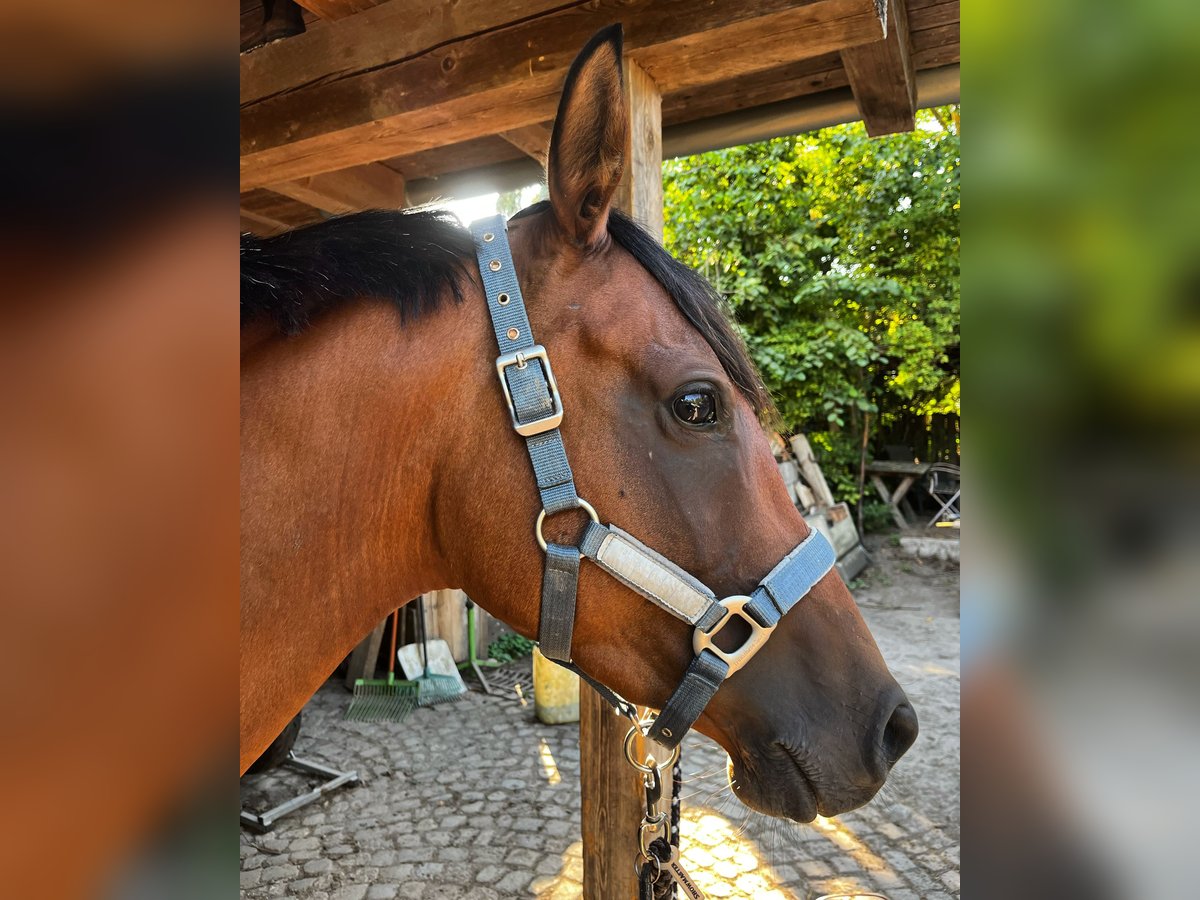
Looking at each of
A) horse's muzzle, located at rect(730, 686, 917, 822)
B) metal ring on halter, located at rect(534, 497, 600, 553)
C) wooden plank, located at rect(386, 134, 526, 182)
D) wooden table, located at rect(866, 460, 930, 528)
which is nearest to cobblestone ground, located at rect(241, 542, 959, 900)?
horse's muzzle, located at rect(730, 686, 917, 822)

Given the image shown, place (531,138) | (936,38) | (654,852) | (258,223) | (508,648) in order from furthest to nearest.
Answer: (508,648), (258,223), (531,138), (936,38), (654,852)

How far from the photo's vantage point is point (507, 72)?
6.23 feet

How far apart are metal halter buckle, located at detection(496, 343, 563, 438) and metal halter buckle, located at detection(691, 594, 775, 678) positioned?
41 cm

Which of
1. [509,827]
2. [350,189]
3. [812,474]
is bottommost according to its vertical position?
[509,827]

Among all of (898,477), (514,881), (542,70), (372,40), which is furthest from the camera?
(898,477)

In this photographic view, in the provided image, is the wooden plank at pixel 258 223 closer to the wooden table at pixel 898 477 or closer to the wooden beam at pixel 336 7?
the wooden beam at pixel 336 7

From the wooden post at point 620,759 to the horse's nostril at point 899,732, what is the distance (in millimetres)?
951

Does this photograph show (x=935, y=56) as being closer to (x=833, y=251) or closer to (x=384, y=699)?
(x=384, y=699)

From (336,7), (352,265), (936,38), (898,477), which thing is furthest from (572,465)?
(898,477)

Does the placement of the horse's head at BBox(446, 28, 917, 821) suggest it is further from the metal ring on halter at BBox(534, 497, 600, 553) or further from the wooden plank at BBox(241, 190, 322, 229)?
the wooden plank at BBox(241, 190, 322, 229)

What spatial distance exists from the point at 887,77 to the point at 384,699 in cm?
540

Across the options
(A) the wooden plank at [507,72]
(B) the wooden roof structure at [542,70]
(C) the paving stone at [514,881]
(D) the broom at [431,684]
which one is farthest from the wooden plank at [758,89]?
(D) the broom at [431,684]

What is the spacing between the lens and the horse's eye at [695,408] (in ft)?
3.81
